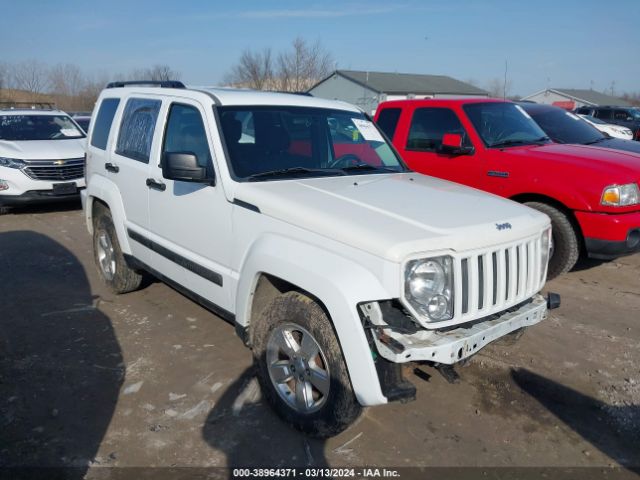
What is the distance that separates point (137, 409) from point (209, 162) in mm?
1739

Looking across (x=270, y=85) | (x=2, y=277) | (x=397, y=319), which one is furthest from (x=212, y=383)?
(x=270, y=85)

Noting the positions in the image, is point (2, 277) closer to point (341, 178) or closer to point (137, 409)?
point (137, 409)

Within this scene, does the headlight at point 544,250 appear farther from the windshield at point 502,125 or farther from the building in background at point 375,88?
the building in background at point 375,88

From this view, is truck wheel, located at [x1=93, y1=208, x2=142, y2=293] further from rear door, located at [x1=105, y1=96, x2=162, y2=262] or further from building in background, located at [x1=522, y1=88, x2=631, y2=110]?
building in background, located at [x1=522, y1=88, x2=631, y2=110]

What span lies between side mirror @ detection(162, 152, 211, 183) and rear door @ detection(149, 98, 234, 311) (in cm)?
17

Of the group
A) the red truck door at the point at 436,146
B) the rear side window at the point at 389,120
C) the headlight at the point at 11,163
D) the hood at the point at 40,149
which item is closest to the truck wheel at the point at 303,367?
the red truck door at the point at 436,146

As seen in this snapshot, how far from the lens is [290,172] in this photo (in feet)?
12.5

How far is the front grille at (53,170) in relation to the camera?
9.33 metres

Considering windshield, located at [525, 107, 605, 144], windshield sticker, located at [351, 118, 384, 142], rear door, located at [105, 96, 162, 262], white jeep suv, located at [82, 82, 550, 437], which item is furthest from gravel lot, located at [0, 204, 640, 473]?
windshield, located at [525, 107, 605, 144]

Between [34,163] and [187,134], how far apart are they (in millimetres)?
6532

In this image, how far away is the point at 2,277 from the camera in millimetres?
6156

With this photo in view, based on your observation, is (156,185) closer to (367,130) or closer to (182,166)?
(182,166)

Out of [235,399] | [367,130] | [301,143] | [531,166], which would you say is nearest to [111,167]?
[301,143]

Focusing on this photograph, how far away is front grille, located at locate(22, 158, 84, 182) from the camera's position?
9328 millimetres
